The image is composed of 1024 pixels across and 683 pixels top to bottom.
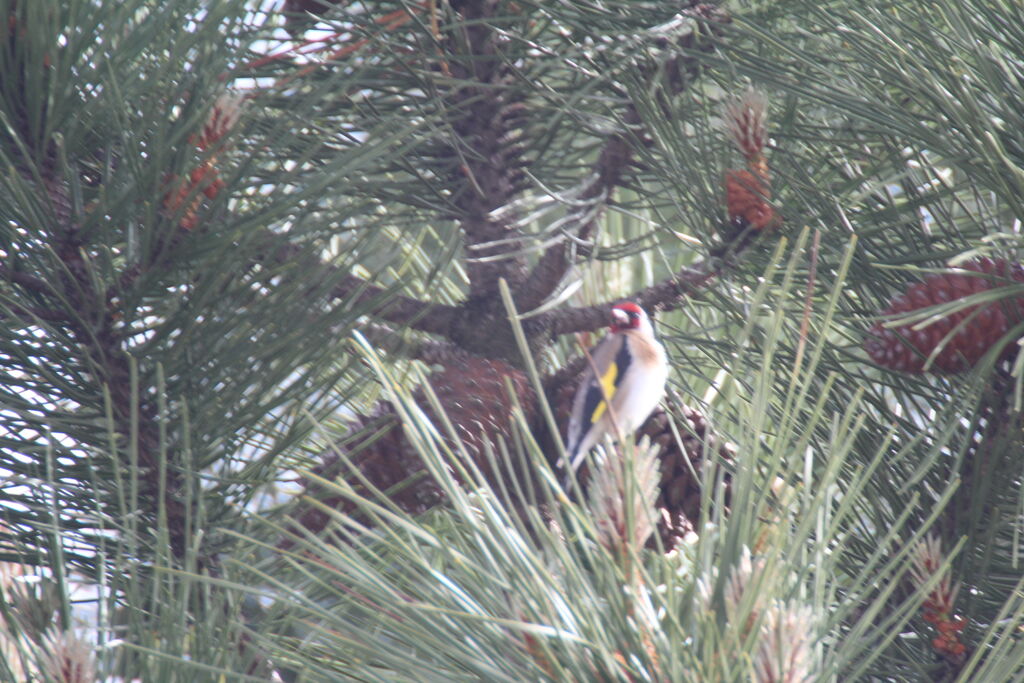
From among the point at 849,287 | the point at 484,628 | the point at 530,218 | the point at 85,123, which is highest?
the point at 85,123

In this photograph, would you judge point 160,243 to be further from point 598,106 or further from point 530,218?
point 598,106

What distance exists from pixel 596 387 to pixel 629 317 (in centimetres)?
9

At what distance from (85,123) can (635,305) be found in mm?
405

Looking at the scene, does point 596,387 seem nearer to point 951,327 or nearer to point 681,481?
point 681,481

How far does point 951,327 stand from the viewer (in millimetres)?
612

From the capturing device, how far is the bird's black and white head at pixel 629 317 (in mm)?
786

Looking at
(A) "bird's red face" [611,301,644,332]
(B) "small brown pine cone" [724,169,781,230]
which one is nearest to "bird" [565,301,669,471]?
(A) "bird's red face" [611,301,644,332]

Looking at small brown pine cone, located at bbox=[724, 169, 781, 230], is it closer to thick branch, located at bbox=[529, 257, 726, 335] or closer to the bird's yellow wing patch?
thick branch, located at bbox=[529, 257, 726, 335]

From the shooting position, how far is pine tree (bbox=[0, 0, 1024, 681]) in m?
0.47

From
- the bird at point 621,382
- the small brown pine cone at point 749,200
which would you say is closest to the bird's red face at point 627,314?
the bird at point 621,382

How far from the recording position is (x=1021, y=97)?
0.59 metres

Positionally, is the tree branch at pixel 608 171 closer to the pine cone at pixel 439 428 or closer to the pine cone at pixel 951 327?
the pine cone at pixel 439 428

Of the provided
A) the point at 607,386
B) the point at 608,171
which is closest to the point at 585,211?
the point at 608,171

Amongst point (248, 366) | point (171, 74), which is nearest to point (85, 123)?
point (171, 74)
